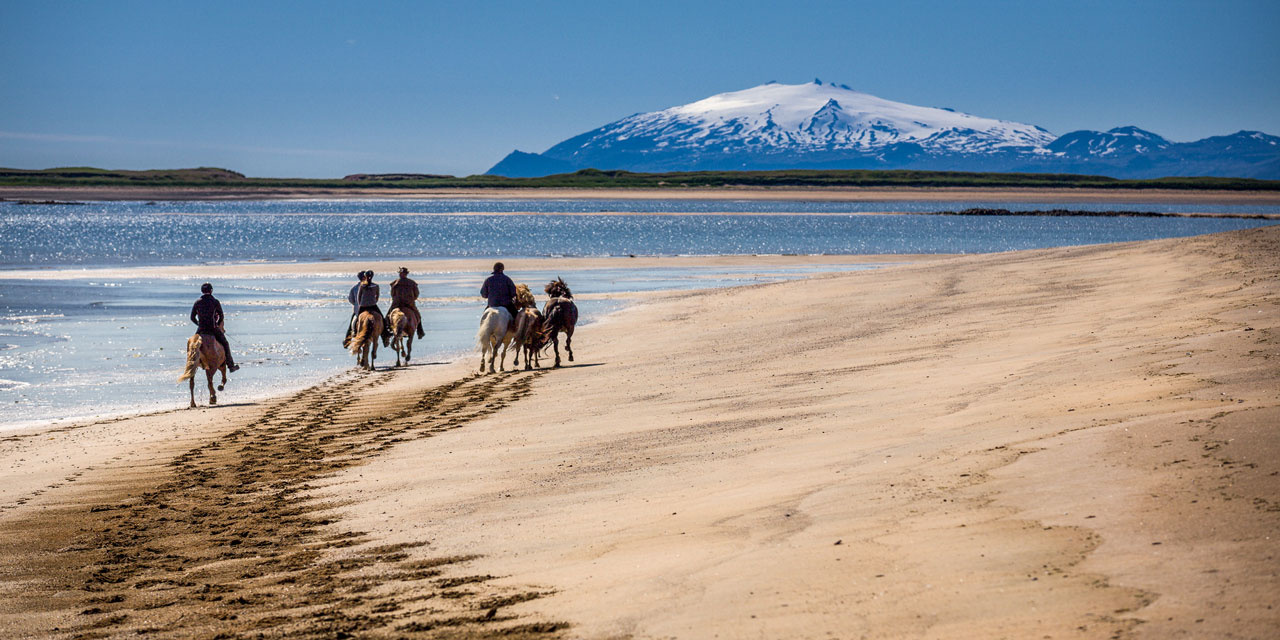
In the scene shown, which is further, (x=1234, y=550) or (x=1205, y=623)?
(x=1234, y=550)

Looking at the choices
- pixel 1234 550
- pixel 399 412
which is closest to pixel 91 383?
pixel 399 412

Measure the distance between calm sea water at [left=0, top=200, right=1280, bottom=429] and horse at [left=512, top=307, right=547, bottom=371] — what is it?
9.14 feet

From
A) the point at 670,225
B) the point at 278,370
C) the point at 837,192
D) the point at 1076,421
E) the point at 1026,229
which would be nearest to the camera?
the point at 1076,421

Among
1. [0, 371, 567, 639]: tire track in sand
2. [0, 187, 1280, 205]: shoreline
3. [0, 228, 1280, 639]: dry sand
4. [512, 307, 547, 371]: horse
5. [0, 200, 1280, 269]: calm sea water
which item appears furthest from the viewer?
[0, 187, 1280, 205]: shoreline

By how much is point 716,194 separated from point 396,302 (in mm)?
161181

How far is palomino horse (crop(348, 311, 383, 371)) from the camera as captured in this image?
68.4 ft

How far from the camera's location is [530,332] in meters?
20.0

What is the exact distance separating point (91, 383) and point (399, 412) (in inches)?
259

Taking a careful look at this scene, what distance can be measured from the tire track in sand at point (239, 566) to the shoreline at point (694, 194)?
506 ft

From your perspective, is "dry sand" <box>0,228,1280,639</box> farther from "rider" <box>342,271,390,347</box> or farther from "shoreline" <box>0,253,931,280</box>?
"shoreline" <box>0,253,931,280</box>

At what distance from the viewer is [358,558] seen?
7.78 metres

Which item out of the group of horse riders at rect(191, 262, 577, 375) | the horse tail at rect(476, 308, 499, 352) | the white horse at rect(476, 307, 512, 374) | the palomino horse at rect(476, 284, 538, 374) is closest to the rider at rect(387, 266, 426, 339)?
the group of horse riders at rect(191, 262, 577, 375)

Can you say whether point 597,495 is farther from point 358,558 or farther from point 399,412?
point 399,412

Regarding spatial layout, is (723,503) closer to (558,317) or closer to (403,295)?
(558,317)
